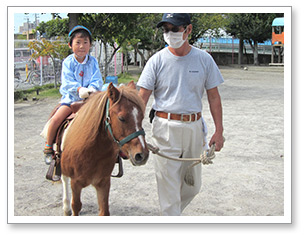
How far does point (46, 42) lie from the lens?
1608 cm

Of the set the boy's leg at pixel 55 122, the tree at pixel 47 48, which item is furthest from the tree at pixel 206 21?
the boy's leg at pixel 55 122

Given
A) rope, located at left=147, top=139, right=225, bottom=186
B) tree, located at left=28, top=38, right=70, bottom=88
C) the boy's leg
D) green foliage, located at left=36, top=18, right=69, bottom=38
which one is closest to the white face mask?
rope, located at left=147, top=139, right=225, bottom=186

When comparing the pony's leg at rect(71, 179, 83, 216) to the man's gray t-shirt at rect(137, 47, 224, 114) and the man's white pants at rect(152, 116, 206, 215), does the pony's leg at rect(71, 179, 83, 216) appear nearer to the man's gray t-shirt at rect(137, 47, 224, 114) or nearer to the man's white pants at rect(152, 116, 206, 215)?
the man's white pants at rect(152, 116, 206, 215)

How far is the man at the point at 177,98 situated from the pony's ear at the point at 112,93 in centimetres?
42

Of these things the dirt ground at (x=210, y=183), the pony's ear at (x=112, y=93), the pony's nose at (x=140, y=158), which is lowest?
the dirt ground at (x=210, y=183)

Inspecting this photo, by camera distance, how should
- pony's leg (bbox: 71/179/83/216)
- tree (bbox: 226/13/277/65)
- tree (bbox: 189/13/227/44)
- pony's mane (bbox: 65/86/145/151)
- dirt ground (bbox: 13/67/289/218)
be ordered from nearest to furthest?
pony's mane (bbox: 65/86/145/151), pony's leg (bbox: 71/179/83/216), dirt ground (bbox: 13/67/289/218), tree (bbox: 189/13/227/44), tree (bbox: 226/13/277/65)

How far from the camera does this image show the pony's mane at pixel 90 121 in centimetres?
340

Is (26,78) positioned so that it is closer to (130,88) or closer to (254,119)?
(254,119)

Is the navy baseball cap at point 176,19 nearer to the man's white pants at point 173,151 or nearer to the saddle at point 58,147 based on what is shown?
the man's white pants at point 173,151

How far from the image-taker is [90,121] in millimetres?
3484

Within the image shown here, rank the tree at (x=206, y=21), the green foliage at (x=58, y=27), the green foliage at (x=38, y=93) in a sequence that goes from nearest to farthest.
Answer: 1. the green foliage at (x=58, y=27)
2. the green foliage at (x=38, y=93)
3. the tree at (x=206, y=21)

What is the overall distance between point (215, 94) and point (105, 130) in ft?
3.66

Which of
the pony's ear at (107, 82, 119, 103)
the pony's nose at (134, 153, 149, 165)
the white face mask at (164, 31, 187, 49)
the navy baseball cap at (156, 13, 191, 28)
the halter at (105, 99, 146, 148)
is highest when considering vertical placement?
the navy baseball cap at (156, 13, 191, 28)

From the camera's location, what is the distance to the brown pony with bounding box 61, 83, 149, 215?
10.2 feet
